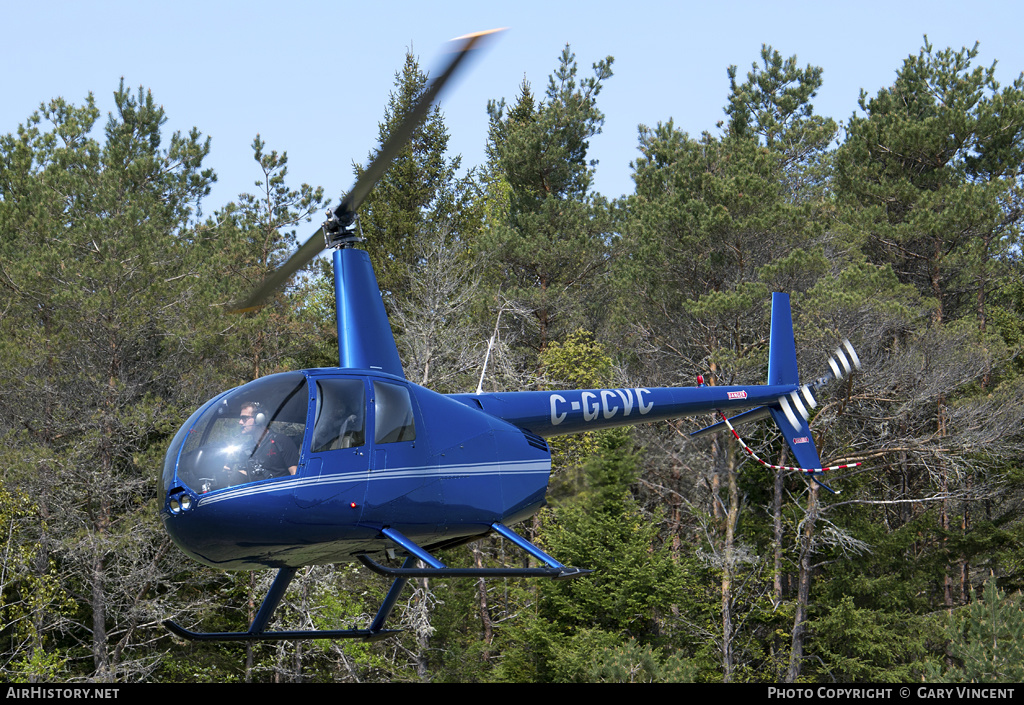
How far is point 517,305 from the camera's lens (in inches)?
1134

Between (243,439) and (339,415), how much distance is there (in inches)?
27.2

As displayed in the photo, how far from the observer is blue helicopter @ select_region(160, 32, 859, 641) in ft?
21.1

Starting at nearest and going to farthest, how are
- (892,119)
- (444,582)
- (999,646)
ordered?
(999,646), (444,582), (892,119)

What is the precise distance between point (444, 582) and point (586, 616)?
12.0 ft

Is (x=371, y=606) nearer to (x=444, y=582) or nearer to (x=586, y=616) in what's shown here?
(x=444, y=582)

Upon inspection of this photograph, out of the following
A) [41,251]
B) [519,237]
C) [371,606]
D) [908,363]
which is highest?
[519,237]

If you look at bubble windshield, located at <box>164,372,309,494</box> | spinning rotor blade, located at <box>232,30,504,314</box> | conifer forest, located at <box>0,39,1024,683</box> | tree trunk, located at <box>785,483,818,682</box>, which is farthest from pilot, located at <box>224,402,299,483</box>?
tree trunk, located at <box>785,483,818,682</box>

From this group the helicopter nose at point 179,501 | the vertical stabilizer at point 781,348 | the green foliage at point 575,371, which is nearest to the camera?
the helicopter nose at point 179,501

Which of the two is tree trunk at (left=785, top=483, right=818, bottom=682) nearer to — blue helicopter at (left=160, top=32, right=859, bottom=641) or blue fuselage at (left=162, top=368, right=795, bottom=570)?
blue helicopter at (left=160, top=32, right=859, bottom=641)

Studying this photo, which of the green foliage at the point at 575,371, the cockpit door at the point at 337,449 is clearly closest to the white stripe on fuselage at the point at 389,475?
the cockpit door at the point at 337,449

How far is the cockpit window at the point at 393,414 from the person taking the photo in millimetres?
7055

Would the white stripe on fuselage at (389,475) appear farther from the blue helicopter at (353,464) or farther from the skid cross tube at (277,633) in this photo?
the skid cross tube at (277,633)

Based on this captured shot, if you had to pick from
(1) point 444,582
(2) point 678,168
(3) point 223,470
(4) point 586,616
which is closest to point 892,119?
(2) point 678,168

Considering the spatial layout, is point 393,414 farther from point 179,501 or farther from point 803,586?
point 803,586
